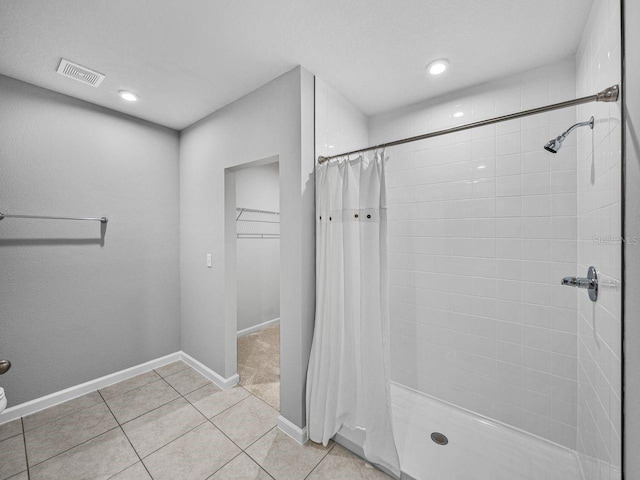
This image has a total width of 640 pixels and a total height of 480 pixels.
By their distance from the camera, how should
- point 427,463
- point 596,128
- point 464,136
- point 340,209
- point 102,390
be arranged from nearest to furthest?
point 596,128
point 427,463
point 340,209
point 464,136
point 102,390

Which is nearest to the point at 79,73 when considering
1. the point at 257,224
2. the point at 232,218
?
the point at 232,218

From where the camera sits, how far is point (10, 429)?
179cm

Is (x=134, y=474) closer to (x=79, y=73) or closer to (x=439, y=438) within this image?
(x=439, y=438)

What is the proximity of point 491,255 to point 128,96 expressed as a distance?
291 cm

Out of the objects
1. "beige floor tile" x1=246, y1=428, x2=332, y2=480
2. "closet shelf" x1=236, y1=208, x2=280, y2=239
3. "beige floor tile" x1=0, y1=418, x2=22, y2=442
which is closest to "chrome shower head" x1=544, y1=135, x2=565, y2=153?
"beige floor tile" x1=246, y1=428, x2=332, y2=480

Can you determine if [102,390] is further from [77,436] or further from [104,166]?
[104,166]

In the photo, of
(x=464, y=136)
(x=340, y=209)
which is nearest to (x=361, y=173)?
(x=340, y=209)

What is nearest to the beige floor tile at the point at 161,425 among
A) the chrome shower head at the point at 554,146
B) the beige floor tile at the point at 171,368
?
the beige floor tile at the point at 171,368

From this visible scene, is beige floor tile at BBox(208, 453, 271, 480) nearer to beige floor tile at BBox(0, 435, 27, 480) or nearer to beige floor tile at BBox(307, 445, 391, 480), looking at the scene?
beige floor tile at BBox(307, 445, 391, 480)

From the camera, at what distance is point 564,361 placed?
62.9 inches

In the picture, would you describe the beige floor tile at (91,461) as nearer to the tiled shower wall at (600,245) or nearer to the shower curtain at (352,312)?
the shower curtain at (352,312)

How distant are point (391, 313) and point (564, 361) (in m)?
1.09

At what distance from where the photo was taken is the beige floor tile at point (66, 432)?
5.32 feet

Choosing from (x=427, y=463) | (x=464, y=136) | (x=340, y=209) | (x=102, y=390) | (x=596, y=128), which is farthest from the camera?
(x=102, y=390)
